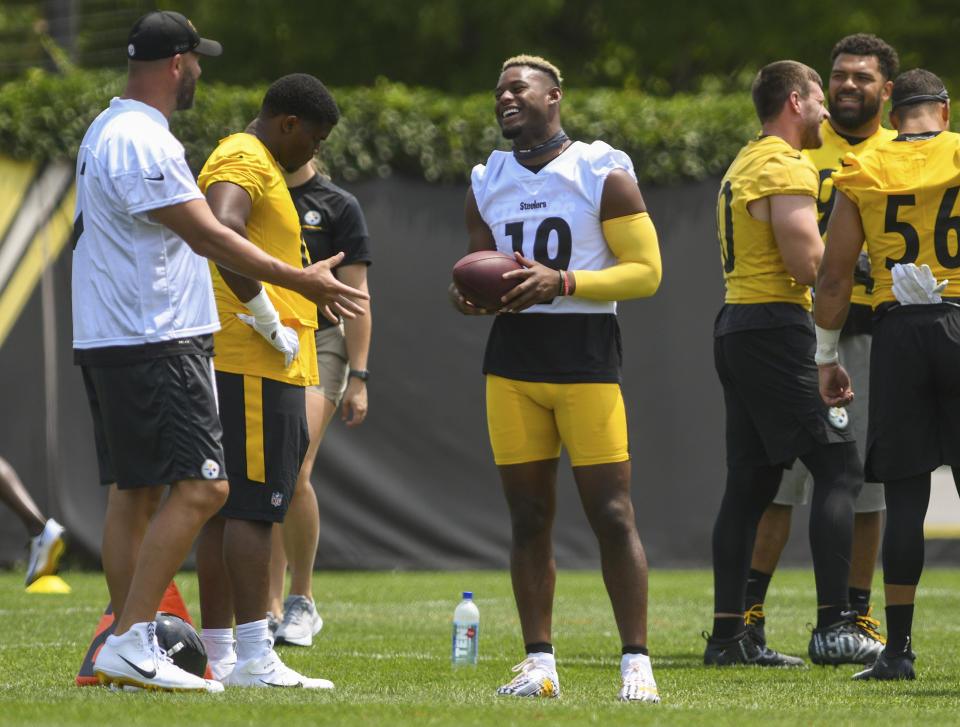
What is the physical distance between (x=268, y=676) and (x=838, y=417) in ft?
8.18

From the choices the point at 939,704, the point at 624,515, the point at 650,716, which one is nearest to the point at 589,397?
the point at 624,515

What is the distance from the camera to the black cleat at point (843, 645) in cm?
550

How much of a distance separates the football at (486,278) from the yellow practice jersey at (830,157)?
2233mm

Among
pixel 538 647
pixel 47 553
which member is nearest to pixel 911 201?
pixel 538 647

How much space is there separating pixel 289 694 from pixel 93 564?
20.6 ft

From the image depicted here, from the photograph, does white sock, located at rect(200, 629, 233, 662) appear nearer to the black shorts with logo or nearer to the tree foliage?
the black shorts with logo

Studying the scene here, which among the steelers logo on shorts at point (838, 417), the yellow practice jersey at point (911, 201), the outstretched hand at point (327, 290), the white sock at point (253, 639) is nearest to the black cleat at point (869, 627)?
the steelers logo on shorts at point (838, 417)

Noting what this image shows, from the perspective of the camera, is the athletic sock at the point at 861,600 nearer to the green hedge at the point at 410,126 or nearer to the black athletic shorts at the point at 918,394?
the black athletic shorts at the point at 918,394

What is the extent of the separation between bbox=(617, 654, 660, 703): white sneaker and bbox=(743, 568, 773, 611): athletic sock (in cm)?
171

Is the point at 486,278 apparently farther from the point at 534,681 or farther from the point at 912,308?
the point at 912,308

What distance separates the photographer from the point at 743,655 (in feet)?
18.5

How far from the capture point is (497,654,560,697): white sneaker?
4.45 m

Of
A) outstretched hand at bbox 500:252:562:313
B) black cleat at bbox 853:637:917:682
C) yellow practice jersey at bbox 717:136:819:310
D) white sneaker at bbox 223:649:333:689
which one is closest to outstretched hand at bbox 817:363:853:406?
yellow practice jersey at bbox 717:136:819:310

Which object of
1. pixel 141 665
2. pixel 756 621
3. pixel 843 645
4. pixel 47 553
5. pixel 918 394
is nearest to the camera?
pixel 141 665
